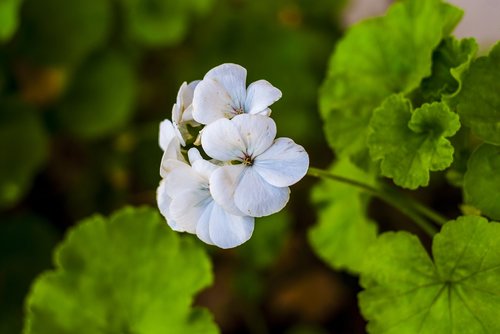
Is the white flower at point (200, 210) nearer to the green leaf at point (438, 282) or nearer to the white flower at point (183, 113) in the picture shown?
the white flower at point (183, 113)

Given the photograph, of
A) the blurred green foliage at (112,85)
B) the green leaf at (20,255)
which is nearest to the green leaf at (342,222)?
the blurred green foliage at (112,85)

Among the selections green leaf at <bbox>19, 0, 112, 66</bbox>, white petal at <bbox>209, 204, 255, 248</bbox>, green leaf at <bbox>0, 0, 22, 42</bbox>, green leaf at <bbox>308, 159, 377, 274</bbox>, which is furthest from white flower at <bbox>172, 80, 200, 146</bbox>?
green leaf at <bbox>19, 0, 112, 66</bbox>

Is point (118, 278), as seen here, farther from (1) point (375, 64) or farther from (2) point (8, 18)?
(2) point (8, 18)

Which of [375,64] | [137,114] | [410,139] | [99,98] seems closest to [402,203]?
[410,139]

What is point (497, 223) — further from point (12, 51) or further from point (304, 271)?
point (12, 51)

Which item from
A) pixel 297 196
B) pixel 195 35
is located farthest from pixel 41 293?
pixel 195 35

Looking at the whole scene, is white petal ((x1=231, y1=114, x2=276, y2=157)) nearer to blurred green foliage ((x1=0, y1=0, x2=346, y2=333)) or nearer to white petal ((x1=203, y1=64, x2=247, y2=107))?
white petal ((x1=203, y1=64, x2=247, y2=107))
